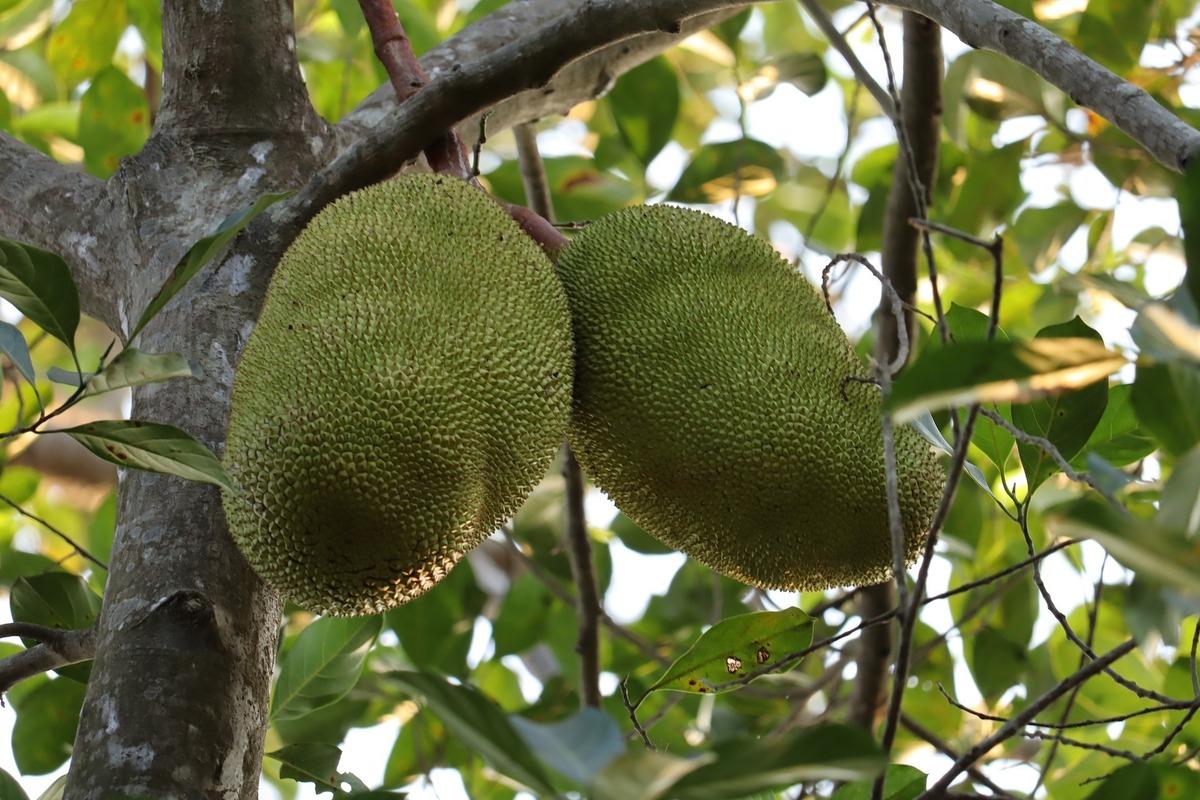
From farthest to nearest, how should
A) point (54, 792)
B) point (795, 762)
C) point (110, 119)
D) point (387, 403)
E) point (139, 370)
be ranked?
point (110, 119) < point (54, 792) < point (387, 403) < point (139, 370) < point (795, 762)

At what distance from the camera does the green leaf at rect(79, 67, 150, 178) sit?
89.7 inches

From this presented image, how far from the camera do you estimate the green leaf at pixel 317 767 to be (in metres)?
1.24

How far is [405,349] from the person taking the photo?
1.10m

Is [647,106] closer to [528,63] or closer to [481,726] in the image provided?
[528,63]

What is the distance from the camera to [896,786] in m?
1.07

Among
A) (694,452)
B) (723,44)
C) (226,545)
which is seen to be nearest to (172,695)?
(226,545)

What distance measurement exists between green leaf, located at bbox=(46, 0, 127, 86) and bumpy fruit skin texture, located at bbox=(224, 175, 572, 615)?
1.55 meters

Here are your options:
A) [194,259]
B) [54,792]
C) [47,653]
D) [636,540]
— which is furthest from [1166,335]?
[636,540]

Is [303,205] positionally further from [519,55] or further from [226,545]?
[226,545]

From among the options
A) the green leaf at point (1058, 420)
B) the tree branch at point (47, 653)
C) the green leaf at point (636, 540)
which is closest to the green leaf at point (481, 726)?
the tree branch at point (47, 653)

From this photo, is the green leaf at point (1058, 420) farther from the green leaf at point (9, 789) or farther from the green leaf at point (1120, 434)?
the green leaf at point (9, 789)

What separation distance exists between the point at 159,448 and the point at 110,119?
158cm

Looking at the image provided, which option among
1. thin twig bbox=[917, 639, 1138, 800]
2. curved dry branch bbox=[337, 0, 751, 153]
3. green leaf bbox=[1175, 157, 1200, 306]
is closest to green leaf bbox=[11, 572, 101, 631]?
curved dry branch bbox=[337, 0, 751, 153]

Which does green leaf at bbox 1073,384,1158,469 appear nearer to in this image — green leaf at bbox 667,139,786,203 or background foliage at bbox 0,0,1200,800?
background foliage at bbox 0,0,1200,800
